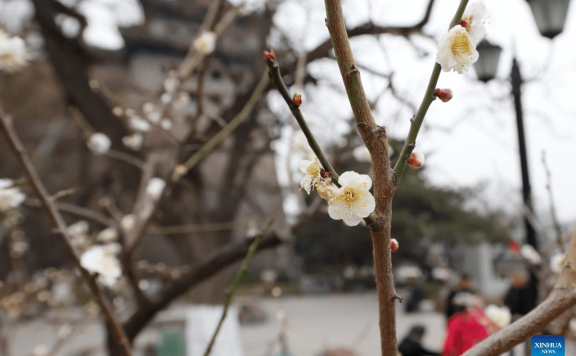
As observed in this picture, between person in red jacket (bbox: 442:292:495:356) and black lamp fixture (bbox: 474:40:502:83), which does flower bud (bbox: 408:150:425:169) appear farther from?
black lamp fixture (bbox: 474:40:502:83)

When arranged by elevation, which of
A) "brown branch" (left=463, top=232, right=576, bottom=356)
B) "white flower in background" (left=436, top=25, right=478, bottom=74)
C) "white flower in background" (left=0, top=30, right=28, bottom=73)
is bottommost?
"brown branch" (left=463, top=232, right=576, bottom=356)

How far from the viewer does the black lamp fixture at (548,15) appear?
9.91 feet

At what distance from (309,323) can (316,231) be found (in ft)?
23.0

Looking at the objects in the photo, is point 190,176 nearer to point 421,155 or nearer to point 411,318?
point 421,155

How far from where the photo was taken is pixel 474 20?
61 centimetres

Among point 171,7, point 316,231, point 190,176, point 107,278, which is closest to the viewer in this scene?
point 107,278

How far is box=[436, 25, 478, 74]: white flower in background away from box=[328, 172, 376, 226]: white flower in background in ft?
0.57

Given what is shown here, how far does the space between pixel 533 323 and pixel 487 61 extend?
11.7 ft

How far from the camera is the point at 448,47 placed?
1.82ft

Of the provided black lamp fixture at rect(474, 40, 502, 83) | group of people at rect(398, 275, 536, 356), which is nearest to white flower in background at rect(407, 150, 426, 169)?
group of people at rect(398, 275, 536, 356)

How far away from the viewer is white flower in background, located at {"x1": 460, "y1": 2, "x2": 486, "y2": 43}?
61 centimetres

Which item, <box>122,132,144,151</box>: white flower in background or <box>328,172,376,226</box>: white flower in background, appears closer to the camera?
<box>328,172,376,226</box>: white flower in background

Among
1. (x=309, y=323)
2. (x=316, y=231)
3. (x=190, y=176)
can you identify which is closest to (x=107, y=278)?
(x=190, y=176)

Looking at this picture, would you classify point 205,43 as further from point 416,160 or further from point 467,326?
point 467,326
